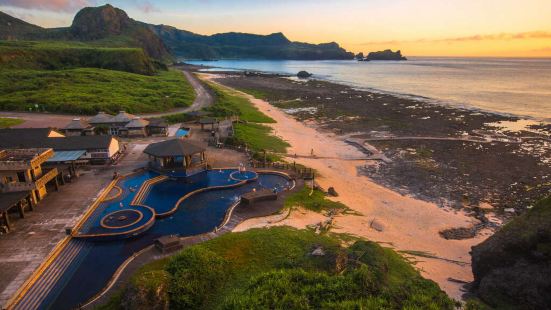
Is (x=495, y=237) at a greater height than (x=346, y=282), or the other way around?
(x=346, y=282)

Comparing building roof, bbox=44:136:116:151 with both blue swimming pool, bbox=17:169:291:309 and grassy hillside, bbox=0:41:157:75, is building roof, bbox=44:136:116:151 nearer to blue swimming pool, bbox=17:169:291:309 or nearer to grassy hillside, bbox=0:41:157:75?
blue swimming pool, bbox=17:169:291:309

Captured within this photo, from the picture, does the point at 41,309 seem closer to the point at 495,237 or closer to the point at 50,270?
the point at 50,270

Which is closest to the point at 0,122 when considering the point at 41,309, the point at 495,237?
the point at 41,309

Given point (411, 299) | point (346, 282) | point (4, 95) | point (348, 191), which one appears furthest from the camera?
point (4, 95)

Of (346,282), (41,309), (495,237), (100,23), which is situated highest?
(100,23)

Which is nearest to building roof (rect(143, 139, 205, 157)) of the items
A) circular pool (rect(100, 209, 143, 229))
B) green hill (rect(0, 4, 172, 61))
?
circular pool (rect(100, 209, 143, 229))

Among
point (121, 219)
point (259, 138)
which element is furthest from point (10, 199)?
point (259, 138)
